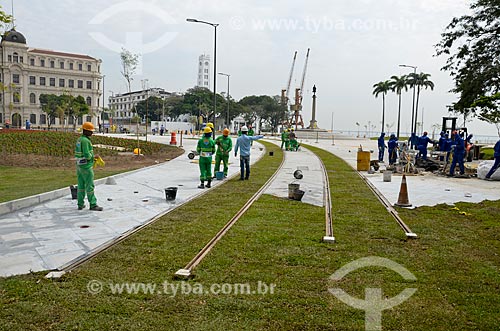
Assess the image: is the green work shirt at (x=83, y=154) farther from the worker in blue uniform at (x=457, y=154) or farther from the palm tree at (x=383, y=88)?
the palm tree at (x=383, y=88)

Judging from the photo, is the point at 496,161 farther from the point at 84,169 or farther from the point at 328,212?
the point at 84,169

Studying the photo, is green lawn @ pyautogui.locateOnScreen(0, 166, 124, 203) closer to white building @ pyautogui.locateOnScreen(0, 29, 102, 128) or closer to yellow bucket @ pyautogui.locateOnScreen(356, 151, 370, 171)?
yellow bucket @ pyautogui.locateOnScreen(356, 151, 370, 171)

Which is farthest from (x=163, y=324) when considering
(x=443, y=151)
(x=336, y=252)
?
(x=443, y=151)

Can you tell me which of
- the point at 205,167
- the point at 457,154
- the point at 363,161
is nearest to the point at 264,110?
the point at 363,161

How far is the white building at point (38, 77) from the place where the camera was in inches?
3406

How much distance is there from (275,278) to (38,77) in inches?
3890

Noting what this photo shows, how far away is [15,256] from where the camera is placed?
631 centimetres

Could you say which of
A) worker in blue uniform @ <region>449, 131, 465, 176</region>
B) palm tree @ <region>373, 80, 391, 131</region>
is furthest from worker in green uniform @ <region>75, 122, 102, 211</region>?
palm tree @ <region>373, 80, 391, 131</region>

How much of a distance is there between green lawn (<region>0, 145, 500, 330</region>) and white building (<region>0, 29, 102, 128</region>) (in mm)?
83883

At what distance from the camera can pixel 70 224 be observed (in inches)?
331

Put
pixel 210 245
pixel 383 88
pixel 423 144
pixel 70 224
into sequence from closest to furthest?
pixel 210 245, pixel 70 224, pixel 423 144, pixel 383 88

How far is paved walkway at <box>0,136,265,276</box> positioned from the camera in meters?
6.29

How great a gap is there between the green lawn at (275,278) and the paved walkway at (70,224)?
0.53 metres

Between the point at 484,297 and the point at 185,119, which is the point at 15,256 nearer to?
the point at 484,297
